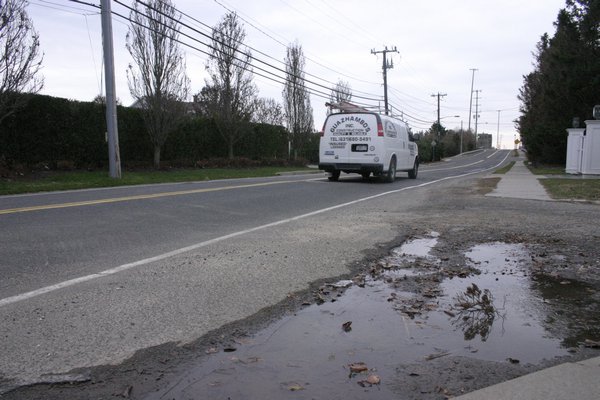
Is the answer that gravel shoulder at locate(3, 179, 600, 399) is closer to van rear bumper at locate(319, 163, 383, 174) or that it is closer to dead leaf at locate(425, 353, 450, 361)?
dead leaf at locate(425, 353, 450, 361)

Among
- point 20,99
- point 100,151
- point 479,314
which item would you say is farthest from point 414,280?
point 100,151

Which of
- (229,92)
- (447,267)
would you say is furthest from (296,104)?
(447,267)

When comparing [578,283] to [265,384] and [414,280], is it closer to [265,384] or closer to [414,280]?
[414,280]

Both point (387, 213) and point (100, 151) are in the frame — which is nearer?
point (387, 213)

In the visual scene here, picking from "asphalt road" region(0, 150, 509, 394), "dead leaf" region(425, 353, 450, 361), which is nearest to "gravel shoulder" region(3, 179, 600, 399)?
"dead leaf" region(425, 353, 450, 361)

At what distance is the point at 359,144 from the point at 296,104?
21.6m

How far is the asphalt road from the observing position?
3270 mm

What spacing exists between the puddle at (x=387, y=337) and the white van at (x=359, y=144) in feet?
39.4

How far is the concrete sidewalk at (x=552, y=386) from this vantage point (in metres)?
2.55

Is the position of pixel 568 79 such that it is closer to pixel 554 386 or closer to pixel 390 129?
pixel 390 129

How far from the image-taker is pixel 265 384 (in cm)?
272

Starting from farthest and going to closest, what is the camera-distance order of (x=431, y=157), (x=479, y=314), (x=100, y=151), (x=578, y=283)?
(x=431, y=157) → (x=100, y=151) → (x=578, y=283) → (x=479, y=314)

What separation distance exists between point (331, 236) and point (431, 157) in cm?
6876

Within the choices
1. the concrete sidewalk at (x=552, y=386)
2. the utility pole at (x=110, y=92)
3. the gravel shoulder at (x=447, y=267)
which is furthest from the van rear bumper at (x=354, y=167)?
the concrete sidewalk at (x=552, y=386)
